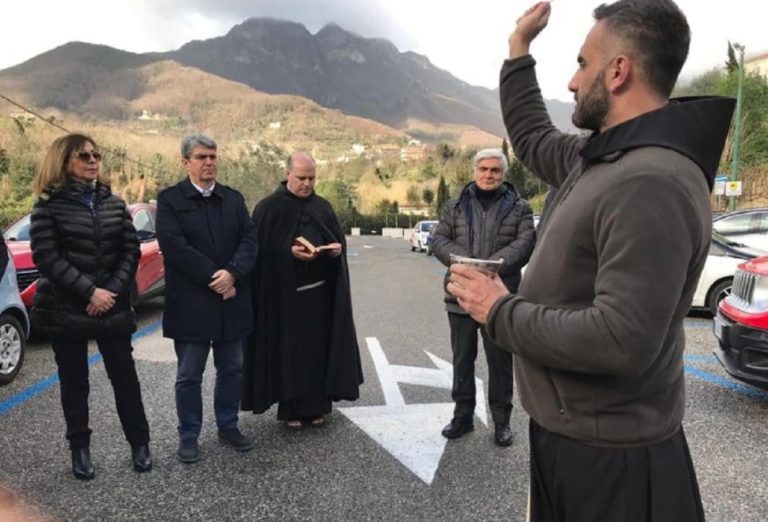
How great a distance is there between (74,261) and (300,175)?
5.29 feet

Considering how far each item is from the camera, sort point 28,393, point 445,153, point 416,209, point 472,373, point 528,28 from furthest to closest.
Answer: point 445,153
point 416,209
point 28,393
point 472,373
point 528,28

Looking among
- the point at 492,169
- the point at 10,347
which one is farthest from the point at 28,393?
the point at 492,169

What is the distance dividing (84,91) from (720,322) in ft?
657

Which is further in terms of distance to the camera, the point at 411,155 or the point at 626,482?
the point at 411,155

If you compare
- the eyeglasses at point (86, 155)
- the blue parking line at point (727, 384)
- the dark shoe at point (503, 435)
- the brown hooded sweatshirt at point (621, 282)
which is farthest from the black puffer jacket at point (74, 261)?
the blue parking line at point (727, 384)

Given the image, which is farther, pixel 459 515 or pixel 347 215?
pixel 347 215

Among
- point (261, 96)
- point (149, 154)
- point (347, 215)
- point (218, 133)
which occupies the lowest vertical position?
point (347, 215)

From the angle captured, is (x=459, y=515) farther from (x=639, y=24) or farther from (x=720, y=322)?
(x=720, y=322)

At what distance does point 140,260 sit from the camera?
7465mm

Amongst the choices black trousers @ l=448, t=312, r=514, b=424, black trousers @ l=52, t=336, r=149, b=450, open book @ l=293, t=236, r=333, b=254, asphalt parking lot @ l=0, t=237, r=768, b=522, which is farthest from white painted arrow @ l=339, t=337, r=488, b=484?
black trousers @ l=52, t=336, r=149, b=450

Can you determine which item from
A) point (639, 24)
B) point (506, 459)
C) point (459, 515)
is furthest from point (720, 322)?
point (639, 24)

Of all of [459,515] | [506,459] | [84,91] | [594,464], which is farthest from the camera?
[84,91]

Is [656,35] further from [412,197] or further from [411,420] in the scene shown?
[412,197]

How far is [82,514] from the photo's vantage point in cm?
314
